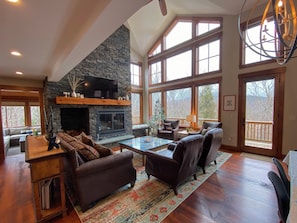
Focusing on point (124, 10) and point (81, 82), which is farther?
point (81, 82)

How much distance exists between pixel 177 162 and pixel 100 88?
393 cm

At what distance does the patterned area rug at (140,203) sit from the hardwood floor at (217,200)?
0.37 feet

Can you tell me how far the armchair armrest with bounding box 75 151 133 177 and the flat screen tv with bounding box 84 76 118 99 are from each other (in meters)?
3.15

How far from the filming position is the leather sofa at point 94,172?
1.82m

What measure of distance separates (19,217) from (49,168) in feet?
3.00

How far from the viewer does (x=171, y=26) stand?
642cm

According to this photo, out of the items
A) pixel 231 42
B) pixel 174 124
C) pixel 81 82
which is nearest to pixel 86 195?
pixel 81 82

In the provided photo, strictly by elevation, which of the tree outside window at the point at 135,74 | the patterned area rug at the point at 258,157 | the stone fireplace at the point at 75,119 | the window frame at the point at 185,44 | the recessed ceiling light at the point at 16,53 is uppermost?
the window frame at the point at 185,44

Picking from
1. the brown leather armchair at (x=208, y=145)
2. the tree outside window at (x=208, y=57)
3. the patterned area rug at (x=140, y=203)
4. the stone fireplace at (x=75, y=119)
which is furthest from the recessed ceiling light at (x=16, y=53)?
the tree outside window at (x=208, y=57)

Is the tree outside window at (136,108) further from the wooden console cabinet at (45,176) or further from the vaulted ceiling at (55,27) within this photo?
the wooden console cabinet at (45,176)

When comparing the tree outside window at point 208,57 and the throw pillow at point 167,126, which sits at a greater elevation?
the tree outside window at point 208,57

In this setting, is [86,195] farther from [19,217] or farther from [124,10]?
[124,10]

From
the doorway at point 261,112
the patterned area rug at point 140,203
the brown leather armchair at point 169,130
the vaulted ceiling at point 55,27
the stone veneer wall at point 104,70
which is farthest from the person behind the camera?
the brown leather armchair at point 169,130

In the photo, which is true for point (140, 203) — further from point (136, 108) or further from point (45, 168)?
point (136, 108)
